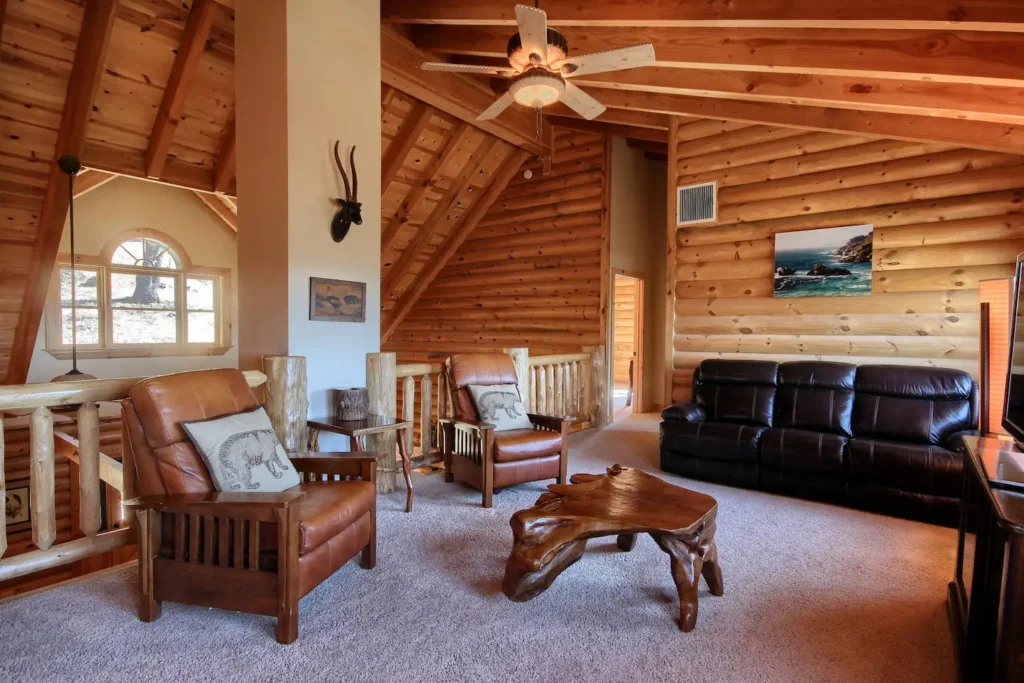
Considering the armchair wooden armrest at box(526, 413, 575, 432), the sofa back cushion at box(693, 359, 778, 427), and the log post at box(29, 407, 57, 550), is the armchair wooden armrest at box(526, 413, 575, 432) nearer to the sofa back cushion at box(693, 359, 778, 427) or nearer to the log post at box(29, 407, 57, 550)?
the sofa back cushion at box(693, 359, 778, 427)

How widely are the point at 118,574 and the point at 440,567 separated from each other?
1502 millimetres

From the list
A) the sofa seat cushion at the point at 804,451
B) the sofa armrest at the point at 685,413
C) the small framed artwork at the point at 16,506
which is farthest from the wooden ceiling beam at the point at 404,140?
the small framed artwork at the point at 16,506

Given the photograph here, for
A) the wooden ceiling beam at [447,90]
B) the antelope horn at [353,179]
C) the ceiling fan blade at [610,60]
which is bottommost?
the antelope horn at [353,179]

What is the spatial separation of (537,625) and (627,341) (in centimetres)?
852

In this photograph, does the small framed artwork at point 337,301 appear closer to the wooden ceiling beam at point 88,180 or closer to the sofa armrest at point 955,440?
the wooden ceiling beam at point 88,180

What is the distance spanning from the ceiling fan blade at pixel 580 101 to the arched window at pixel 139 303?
5.90m

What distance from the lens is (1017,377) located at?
6.70 ft

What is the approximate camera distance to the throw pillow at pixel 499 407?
3.68 meters

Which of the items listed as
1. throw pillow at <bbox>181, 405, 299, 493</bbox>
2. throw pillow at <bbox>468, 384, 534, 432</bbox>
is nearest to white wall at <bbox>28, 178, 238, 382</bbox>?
throw pillow at <bbox>468, 384, 534, 432</bbox>

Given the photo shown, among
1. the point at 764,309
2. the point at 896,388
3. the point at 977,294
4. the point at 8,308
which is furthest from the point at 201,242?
the point at 977,294

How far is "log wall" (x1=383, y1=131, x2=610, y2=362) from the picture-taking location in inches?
257

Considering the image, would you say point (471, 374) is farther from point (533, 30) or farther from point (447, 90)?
point (447, 90)

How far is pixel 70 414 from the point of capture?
4949mm

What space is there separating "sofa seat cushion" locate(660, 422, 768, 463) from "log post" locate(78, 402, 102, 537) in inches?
146
